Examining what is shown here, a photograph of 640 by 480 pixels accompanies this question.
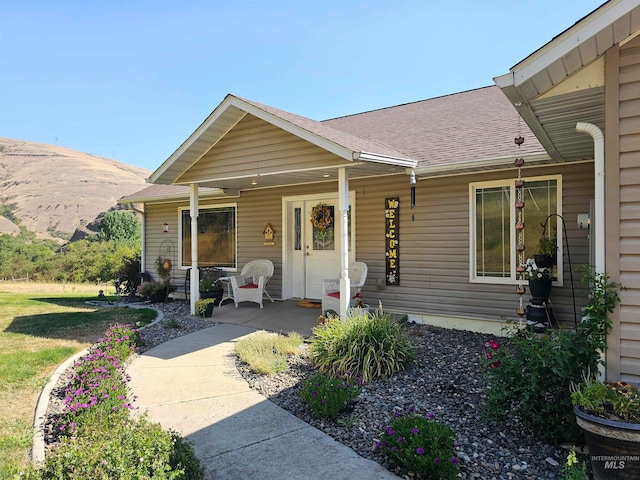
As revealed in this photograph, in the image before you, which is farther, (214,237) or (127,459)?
(214,237)

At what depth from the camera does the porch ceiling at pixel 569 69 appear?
2.84 m

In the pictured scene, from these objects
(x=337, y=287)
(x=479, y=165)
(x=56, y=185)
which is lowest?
(x=337, y=287)

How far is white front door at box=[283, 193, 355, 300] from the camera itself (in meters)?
8.38

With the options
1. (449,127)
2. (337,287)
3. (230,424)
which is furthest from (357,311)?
(449,127)

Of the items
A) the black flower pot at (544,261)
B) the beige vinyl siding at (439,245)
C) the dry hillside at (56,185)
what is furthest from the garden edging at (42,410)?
the dry hillside at (56,185)

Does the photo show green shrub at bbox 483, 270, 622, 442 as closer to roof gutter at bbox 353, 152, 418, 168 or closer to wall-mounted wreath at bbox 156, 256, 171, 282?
roof gutter at bbox 353, 152, 418, 168

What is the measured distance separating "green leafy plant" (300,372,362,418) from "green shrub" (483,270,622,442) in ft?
3.93

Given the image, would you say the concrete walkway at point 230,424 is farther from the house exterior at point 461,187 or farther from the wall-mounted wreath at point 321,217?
the wall-mounted wreath at point 321,217

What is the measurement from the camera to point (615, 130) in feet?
9.84

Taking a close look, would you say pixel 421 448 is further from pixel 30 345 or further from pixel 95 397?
pixel 30 345

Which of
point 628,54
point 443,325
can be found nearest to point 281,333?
point 443,325

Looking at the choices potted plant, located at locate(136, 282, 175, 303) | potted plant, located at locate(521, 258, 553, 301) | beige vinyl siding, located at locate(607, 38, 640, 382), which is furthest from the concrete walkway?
potted plant, located at locate(136, 282, 175, 303)

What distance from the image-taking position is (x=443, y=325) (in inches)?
270

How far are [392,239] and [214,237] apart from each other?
4972 mm
